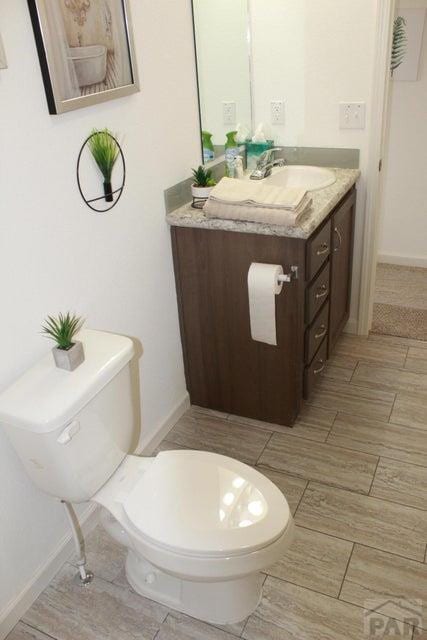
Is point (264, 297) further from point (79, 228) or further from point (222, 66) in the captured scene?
point (222, 66)

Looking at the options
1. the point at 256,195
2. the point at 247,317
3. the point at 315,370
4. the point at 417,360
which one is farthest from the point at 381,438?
the point at 256,195

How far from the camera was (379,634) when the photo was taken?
1.55 m

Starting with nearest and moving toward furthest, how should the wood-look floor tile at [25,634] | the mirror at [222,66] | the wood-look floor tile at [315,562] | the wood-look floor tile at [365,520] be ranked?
the wood-look floor tile at [25,634]
the wood-look floor tile at [315,562]
the wood-look floor tile at [365,520]
the mirror at [222,66]

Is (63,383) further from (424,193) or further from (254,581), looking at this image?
(424,193)

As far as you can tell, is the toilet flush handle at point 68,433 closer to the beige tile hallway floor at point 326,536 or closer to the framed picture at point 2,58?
the beige tile hallway floor at point 326,536

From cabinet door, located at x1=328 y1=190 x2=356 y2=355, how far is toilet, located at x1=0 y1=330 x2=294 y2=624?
114cm

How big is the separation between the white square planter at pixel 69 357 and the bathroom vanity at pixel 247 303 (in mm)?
788

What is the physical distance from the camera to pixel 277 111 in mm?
2650

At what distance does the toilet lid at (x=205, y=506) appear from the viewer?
1.35m

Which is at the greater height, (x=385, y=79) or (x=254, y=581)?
(x=385, y=79)

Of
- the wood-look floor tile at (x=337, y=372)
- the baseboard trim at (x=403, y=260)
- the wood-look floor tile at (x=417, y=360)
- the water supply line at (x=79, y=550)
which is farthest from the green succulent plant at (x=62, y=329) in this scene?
the baseboard trim at (x=403, y=260)

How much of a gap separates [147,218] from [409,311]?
1.84 metres

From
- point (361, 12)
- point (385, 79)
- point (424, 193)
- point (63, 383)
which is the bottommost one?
point (424, 193)

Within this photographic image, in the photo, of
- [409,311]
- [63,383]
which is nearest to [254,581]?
[63,383]
